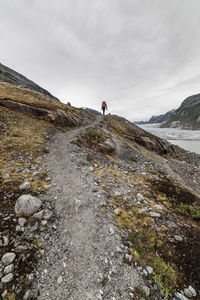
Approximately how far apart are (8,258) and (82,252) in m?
1.88

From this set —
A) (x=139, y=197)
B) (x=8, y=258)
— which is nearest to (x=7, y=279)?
(x=8, y=258)

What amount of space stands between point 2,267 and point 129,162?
33.2 feet

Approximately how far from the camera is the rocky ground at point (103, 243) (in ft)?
9.27

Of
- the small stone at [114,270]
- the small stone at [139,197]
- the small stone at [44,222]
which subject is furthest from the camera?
the small stone at [139,197]

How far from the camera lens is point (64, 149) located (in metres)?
10.4

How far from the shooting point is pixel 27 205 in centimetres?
443

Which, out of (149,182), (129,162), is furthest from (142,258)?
(129,162)

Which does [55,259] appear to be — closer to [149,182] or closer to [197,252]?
[197,252]

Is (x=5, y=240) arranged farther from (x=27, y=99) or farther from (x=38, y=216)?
(x=27, y=99)

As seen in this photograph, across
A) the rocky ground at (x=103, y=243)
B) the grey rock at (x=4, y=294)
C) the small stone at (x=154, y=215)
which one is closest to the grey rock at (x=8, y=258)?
the rocky ground at (x=103, y=243)

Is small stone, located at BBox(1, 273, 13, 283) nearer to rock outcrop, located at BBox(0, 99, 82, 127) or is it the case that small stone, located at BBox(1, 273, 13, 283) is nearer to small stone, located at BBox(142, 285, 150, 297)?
small stone, located at BBox(142, 285, 150, 297)

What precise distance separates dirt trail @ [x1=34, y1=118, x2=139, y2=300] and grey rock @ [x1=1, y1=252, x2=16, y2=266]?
0.74m

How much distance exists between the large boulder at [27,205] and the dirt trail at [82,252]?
58 cm

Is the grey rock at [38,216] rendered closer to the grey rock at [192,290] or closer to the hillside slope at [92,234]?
the hillside slope at [92,234]
